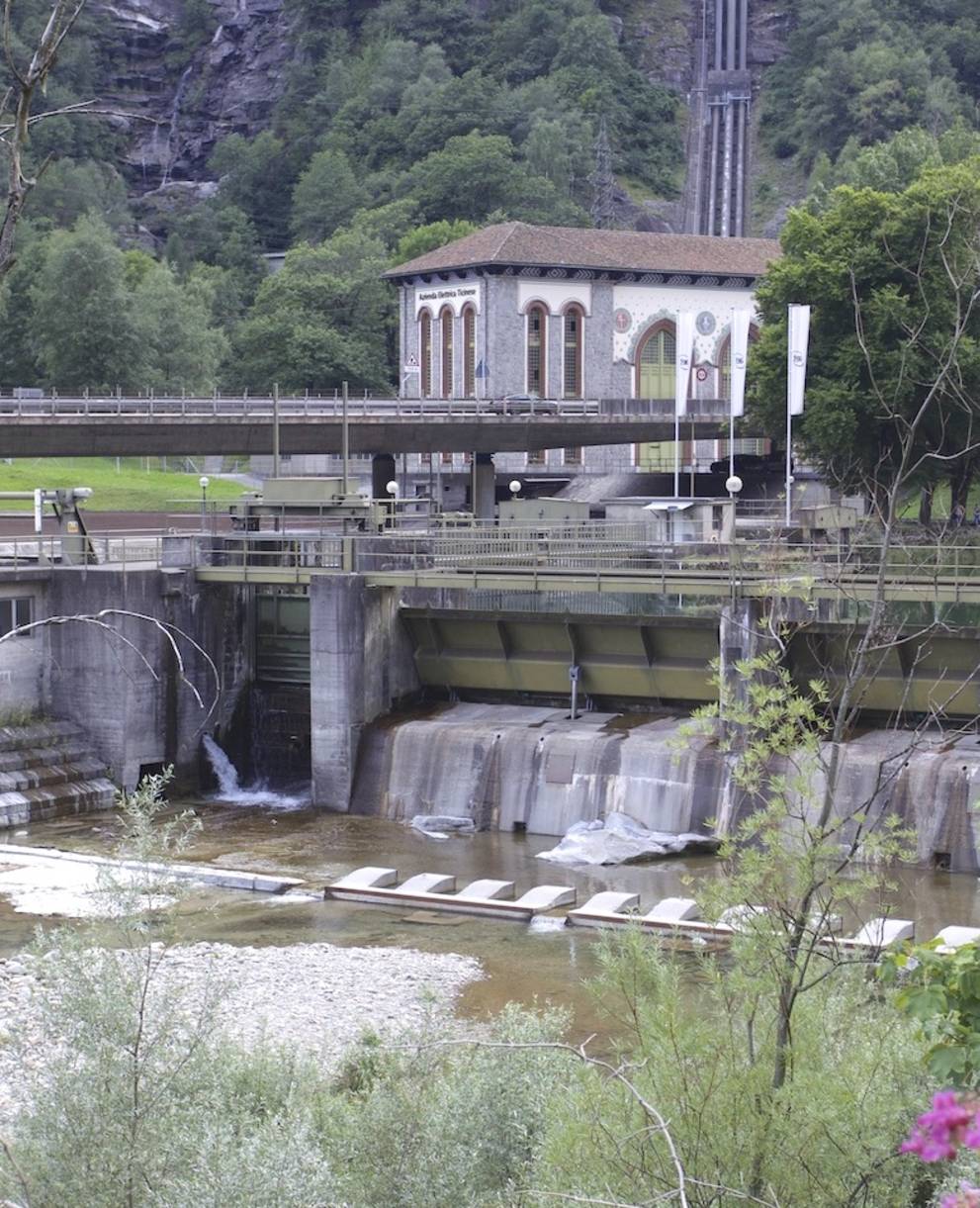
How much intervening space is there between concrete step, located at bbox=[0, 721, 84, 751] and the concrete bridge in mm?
14309

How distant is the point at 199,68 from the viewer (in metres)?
175

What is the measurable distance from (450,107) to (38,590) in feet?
364

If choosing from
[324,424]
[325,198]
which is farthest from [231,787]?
[325,198]

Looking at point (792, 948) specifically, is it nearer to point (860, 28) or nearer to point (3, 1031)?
point (3, 1031)

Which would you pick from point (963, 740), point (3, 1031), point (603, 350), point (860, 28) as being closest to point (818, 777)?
point (963, 740)

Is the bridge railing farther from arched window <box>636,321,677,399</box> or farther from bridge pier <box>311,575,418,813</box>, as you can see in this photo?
bridge pier <box>311,575,418,813</box>

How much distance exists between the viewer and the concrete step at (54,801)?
37.5 meters

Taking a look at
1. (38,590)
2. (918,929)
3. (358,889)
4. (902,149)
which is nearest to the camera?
(918,929)

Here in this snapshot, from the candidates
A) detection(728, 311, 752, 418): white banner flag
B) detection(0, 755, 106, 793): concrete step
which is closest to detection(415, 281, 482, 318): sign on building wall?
detection(728, 311, 752, 418): white banner flag

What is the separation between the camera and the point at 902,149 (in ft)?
271

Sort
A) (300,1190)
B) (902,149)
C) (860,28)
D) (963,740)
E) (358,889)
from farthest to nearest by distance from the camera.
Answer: (860,28)
(902,149)
(963,740)
(358,889)
(300,1190)

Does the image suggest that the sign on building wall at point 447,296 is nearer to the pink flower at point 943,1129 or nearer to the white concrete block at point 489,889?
the white concrete block at point 489,889

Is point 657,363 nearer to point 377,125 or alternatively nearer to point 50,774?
point 50,774

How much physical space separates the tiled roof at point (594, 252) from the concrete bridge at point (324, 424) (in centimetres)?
1008
